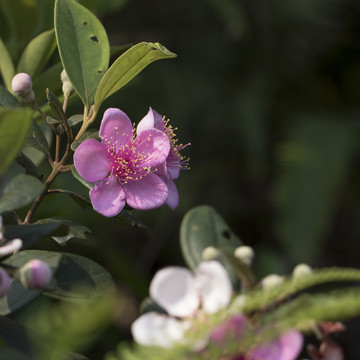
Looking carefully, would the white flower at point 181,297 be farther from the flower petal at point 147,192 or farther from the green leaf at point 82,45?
the green leaf at point 82,45

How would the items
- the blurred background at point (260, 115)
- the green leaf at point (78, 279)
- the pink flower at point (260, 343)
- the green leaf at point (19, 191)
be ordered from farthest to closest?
the blurred background at point (260, 115) → the green leaf at point (78, 279) → the green leaf at point (19, 191) → the pink flower at point (260, 343)

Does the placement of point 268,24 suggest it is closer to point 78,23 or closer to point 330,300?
point 78,23

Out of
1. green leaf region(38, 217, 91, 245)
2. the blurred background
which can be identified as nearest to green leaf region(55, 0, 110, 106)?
green leaf region(38, 217, 91, 245)

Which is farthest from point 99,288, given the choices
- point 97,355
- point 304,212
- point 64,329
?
point 304,212

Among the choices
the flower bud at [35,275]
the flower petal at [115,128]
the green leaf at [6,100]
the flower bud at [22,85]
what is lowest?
the flower bud at [35,275]

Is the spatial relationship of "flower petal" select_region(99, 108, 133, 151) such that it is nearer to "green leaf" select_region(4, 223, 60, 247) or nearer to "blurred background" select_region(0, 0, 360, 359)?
"green leaf" select_region(4, 223, 60, 247)

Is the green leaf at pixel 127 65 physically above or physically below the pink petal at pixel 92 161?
above

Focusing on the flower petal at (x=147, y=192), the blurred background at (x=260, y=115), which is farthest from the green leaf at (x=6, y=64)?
the blurred background at (x=260, y=115)

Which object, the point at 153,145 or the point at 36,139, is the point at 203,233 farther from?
the point at 36,139
